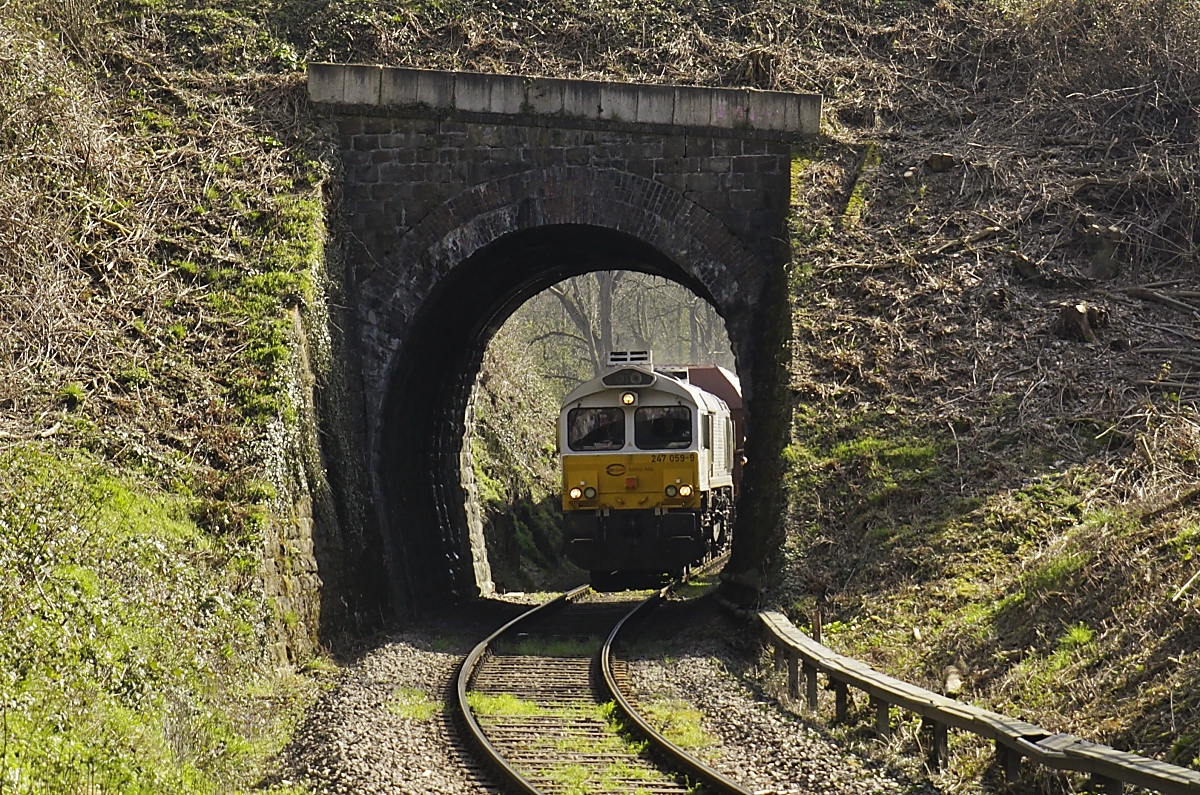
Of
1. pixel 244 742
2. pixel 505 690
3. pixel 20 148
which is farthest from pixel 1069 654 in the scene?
pixel 20 148

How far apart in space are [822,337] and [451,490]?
797 cm

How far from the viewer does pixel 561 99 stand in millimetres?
18219

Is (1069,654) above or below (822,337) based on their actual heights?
below

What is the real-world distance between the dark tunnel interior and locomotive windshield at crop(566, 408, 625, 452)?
7.89 ft

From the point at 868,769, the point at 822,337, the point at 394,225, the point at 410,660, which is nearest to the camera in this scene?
the point at 868,769

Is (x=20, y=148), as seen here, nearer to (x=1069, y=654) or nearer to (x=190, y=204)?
(x=190, y=204)

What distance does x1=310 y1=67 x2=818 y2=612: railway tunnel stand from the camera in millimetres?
17734

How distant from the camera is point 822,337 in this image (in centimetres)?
1645

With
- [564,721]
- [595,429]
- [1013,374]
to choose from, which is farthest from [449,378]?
[564,721]

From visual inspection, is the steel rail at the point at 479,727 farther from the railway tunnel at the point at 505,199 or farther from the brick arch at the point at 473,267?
the railway tunnel at the point at 505,199

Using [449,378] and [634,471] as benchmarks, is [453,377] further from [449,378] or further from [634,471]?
[634,471]

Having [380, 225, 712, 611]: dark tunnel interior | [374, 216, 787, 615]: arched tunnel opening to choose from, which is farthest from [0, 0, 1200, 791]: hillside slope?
[380, 225, 712, 611]: dark tunnel interior

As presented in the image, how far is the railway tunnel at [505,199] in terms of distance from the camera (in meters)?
17.7

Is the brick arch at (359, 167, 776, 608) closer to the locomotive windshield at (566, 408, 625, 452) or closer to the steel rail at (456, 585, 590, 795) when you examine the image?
the locomotive windshield at (566, 408, 625, 452)
